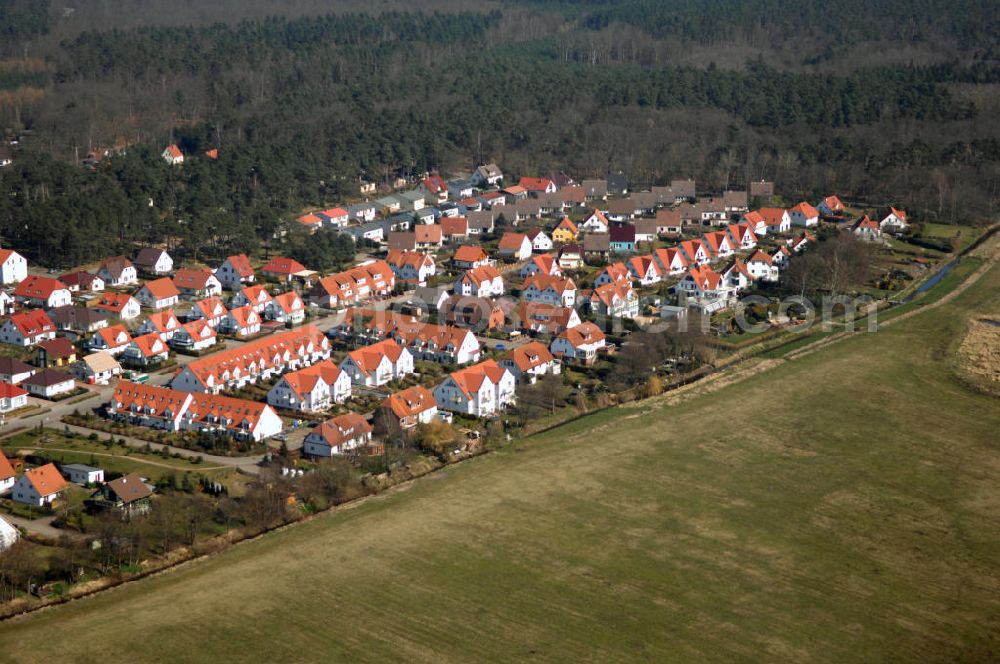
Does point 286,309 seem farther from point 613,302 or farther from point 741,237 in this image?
point 741,237

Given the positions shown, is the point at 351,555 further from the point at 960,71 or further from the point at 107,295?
the point at 960,71

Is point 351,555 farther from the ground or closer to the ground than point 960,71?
closer to the ground

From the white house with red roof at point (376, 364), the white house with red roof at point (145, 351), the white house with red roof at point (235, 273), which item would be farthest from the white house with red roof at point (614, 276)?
the white house with red roof at point (145, 351)

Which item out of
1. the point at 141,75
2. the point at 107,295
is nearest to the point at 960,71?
the point at 141,75

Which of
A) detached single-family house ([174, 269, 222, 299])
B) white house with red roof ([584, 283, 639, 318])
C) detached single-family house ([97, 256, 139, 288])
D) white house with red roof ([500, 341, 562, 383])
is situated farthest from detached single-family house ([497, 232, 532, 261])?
detached single-family house ([97, 256, 139, 288])

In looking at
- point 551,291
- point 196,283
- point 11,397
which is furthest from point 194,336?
point 551,291

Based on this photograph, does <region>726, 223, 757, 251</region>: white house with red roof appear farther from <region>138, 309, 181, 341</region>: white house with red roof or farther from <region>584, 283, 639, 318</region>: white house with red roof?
<region>138, 309, 181, 341</region>: white house with red roof

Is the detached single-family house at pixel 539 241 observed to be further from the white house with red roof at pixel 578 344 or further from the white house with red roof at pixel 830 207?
the white house with red roof at pixel 830 207
